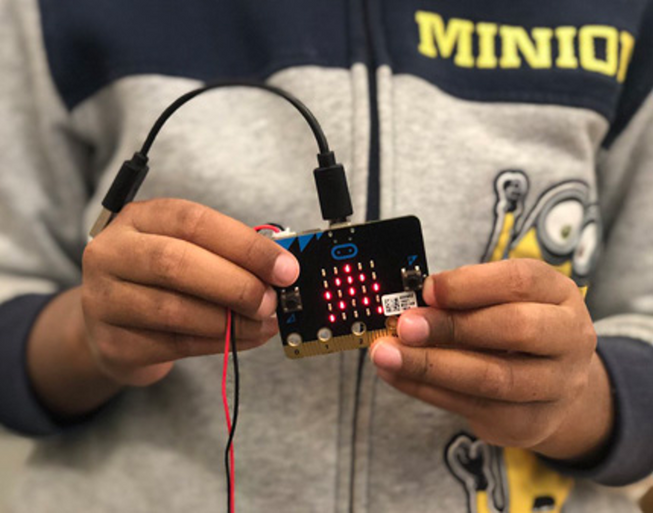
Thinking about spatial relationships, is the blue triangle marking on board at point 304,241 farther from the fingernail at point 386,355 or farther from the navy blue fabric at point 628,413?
the navy blue fabric at point 628,413

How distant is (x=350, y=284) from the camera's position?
31cm

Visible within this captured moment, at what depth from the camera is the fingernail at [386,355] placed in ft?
1.03

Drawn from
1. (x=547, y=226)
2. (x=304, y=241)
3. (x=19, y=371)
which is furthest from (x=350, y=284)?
(x=19, y=371)

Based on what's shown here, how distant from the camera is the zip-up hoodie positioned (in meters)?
0.41

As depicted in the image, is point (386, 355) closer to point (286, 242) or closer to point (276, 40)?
point (286, 242)

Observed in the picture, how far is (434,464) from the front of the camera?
1.42 ft

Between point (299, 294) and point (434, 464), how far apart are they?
0.66 feet

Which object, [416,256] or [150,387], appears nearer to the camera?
[416,256]

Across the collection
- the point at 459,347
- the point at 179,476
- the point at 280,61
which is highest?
the point at 280,61

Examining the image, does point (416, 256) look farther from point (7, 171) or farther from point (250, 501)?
point (7, 171)

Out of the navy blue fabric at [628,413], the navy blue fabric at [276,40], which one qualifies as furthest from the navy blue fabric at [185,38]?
the navy blue fabric at [628,413]

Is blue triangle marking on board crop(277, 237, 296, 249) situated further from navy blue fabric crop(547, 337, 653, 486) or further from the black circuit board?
navy blue fabric crop(547, 337, 653, 486)

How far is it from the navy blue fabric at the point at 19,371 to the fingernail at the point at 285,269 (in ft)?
0.86

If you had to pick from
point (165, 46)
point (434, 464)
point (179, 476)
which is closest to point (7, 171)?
point (165, 46)
